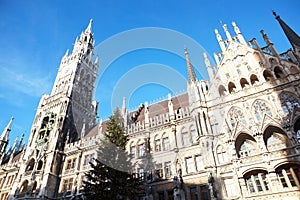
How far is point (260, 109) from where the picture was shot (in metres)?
21.0

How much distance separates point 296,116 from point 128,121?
66.7ft

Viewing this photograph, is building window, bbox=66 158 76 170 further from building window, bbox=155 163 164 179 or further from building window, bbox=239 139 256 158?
building window, bbox=239 139 256 158

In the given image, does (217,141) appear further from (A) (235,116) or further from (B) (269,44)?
(B) (269,44)

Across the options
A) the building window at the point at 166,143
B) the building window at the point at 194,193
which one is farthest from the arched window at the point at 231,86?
the building window at the point at 194,193

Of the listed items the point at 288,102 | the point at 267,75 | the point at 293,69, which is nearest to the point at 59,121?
the point at 267,75

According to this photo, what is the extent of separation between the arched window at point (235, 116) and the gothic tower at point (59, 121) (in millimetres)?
23044

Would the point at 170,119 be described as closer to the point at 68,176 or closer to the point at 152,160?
the point at 152,160

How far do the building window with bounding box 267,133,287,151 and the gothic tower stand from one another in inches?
1043

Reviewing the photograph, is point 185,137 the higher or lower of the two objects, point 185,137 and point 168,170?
the higher

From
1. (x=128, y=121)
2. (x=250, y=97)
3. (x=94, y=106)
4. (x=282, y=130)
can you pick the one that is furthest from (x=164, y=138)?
(x=94, y=106)

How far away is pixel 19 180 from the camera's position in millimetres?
30500

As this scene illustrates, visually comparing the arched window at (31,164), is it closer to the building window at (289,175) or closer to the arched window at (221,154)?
the arched window at (221,154)

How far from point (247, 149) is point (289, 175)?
3952 millimetres

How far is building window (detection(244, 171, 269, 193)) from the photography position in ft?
60.4
